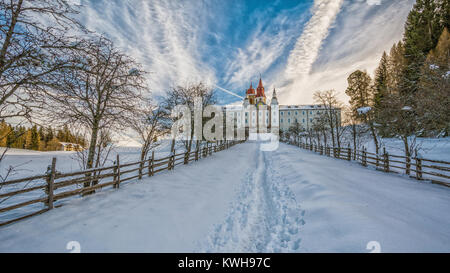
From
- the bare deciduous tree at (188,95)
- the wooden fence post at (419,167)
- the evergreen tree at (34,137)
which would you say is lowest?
the wooden fence post at (419,167)

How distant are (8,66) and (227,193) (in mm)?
6407

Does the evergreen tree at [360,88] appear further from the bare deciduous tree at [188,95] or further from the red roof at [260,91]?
the red roof at [260,91]

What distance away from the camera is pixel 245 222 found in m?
4.44

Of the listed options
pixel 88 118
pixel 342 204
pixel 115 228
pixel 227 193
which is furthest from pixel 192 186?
pixel 342 204

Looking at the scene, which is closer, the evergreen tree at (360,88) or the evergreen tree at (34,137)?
the evergreen tree at (34,137)

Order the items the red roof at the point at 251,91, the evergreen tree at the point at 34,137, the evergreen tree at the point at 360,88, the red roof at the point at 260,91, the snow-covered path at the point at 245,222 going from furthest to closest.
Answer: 1. the red roof at the point at 251,91
2. the red roof at the point at 260,91
3. the evergreen tree at the point at 360,88
4. the evergreen tree at the point at 34,137
5. the snow-covered path at the point at 245,222

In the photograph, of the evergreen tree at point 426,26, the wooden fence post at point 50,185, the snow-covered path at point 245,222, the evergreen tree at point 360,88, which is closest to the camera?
the snow-covered path at point 245,222

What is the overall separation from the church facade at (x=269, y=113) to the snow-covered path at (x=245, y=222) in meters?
74.2

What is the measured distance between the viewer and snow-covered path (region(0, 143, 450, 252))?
3158 millimetres

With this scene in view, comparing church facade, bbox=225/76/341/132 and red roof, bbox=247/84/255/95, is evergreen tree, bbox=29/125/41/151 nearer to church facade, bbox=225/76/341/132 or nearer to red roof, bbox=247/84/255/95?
church facade, bbox=225/76/341/132

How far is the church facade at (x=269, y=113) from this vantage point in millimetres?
81750

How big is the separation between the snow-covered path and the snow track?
22mm

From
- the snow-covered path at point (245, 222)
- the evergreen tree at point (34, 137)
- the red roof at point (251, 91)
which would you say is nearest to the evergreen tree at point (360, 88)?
the snow-covered path at point (245, 222)
